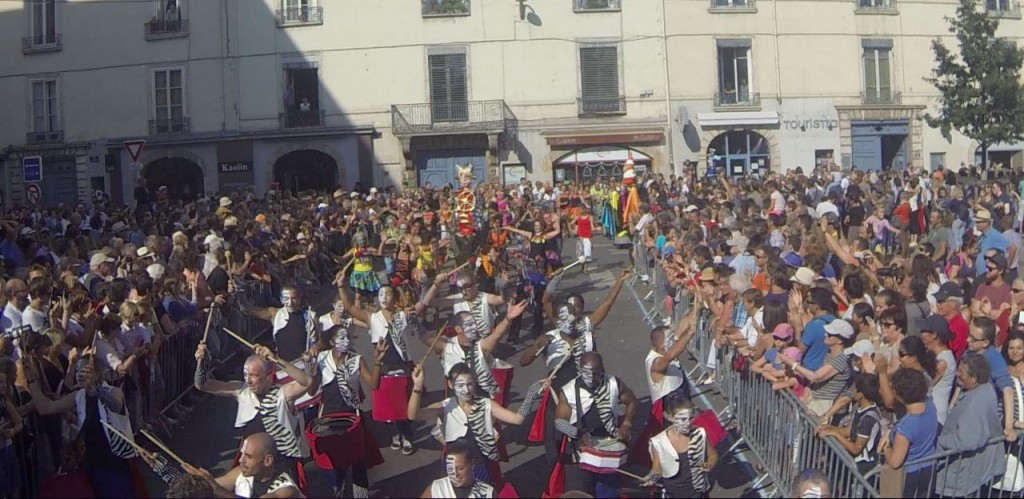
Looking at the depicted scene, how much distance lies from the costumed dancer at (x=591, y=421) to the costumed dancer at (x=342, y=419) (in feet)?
5.11

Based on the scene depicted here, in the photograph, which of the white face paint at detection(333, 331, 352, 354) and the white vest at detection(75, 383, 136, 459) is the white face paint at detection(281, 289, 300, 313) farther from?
the white vest at detection(75, 383, 136, 459)

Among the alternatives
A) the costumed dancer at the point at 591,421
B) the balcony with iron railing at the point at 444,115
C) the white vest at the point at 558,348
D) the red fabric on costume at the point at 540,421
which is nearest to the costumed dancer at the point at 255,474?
the costumed dancer at the point at 591,421

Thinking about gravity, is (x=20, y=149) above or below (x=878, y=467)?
above

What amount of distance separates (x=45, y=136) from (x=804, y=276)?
30.8 meters

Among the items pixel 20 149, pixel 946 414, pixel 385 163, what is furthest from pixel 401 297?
pixel 20 149

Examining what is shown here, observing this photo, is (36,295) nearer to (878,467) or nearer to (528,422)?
(528,422)

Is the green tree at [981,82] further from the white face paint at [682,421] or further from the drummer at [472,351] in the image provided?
the white face paint at [682,421]

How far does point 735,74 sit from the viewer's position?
115ft

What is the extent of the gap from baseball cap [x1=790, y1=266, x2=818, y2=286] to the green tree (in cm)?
2372

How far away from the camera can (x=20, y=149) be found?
35906 millimetres

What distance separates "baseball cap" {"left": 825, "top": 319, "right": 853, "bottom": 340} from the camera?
8422mm

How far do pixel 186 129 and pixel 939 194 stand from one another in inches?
899

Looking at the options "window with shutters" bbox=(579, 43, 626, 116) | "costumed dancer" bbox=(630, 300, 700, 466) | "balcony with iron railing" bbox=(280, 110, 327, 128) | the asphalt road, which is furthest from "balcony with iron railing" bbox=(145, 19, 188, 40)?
"costumed dancer" bbox=(630, 300, 700, 466)

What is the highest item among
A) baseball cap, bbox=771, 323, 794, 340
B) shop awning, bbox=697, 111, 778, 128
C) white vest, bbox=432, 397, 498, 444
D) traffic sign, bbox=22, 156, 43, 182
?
shop awning, bbox=697, 111, 778, 128
